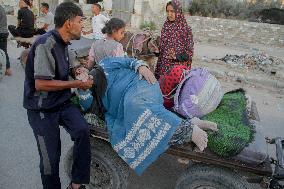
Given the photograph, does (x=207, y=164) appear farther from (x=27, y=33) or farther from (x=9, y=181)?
(x=27, y=33)

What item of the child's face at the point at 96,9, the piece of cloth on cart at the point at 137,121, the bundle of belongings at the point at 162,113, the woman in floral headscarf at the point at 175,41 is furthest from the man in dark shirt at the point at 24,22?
the piece of cloth on cart at the point at 137,121

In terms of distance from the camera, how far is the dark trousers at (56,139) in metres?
3.12

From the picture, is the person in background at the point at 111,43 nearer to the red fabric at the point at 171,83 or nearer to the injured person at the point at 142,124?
the red fabric at the point at 171,83

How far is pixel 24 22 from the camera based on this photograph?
869 cm

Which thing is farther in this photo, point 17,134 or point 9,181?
point 17,134

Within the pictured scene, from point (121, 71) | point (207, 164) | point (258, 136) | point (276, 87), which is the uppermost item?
point (121, 71)

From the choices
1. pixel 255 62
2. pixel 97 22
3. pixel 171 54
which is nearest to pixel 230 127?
pixel 171 54

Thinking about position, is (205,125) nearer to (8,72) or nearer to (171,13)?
(171,13)

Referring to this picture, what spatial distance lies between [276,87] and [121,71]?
6.57m

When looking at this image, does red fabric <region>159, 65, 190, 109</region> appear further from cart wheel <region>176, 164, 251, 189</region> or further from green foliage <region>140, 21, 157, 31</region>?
green foliage <region>140, 21, 157, 31</region>

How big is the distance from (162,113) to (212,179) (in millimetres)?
758

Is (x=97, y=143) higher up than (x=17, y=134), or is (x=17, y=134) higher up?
(x=97, y=143)

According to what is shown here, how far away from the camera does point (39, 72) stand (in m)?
2.87

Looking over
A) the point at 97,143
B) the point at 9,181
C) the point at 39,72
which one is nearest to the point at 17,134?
the point at 9,181
